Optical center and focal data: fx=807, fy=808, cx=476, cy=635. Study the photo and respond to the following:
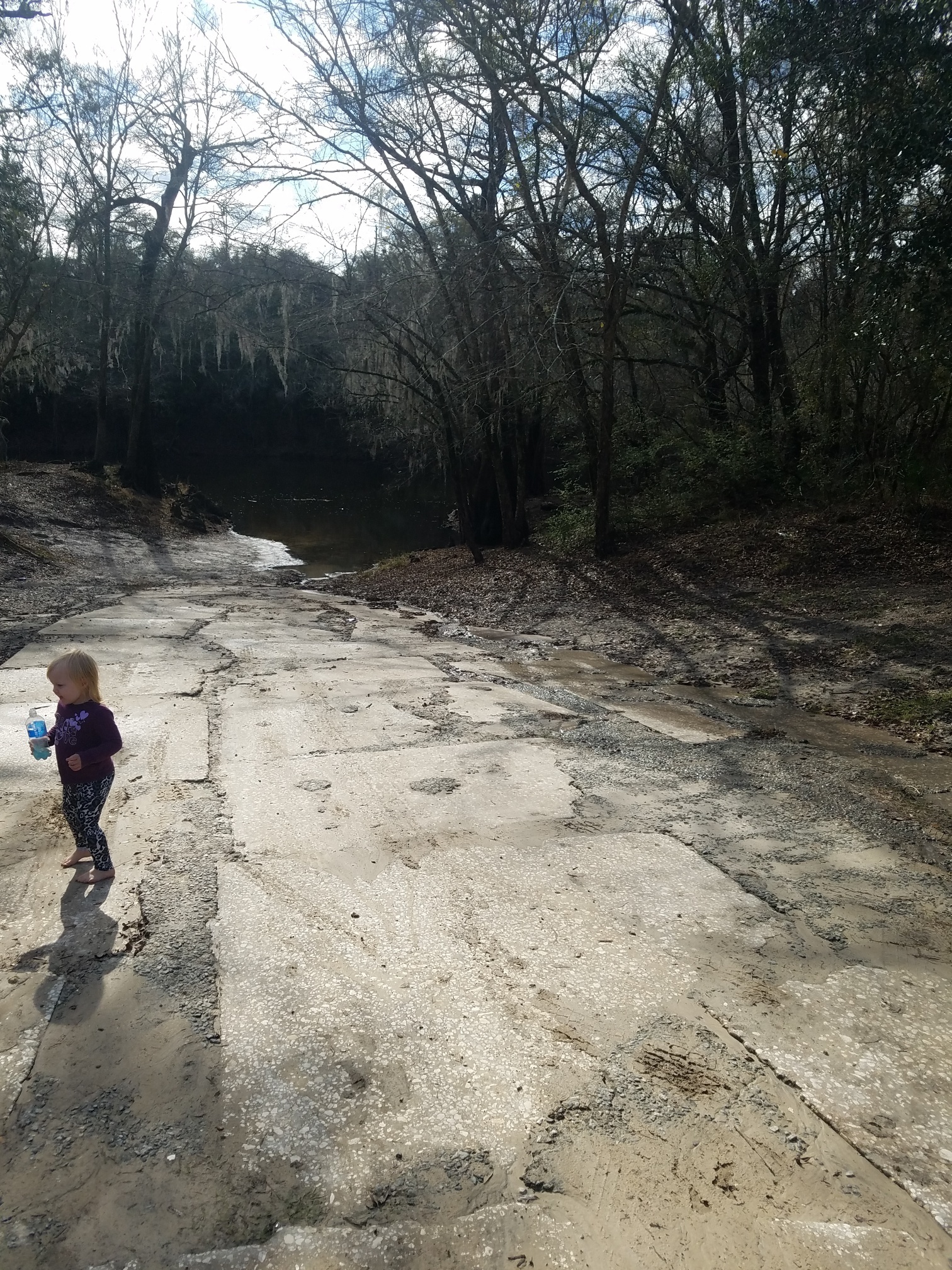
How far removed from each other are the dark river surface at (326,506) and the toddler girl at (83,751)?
14.3 metres

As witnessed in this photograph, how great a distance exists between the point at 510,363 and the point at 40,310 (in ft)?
47.5

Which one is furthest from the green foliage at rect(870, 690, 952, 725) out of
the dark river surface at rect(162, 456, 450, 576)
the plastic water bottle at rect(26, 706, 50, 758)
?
the dark river surface at rect(162, 456, 450, 576)

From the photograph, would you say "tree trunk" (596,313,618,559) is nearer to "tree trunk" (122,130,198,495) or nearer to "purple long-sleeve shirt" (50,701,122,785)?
"purple long-sleeve shirt" (50,701,122,785)

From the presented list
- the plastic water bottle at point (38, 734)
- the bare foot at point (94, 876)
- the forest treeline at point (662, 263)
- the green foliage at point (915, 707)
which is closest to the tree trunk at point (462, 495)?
the forest treeline at point (662, 263)

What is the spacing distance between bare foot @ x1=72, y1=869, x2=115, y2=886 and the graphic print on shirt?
54cm

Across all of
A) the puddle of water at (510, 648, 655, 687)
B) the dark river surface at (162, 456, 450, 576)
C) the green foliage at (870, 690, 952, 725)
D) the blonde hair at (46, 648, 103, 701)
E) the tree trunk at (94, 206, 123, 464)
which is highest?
the tree trunk at (94, 206, 123, 464)

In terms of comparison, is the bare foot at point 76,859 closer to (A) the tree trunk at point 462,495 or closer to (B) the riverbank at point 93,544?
(B) the riverbank at point 93,544

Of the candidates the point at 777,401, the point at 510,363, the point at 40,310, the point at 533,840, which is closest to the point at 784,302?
the point at 777,401

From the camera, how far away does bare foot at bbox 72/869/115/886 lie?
3.23 metres

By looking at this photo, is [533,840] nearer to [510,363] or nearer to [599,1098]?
[599,1098]

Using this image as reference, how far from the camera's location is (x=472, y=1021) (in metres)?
2.47

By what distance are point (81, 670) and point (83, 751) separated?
13.5 inches

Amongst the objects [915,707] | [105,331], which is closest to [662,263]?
[915,707]

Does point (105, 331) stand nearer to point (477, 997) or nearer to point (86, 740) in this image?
point (86, 740)
